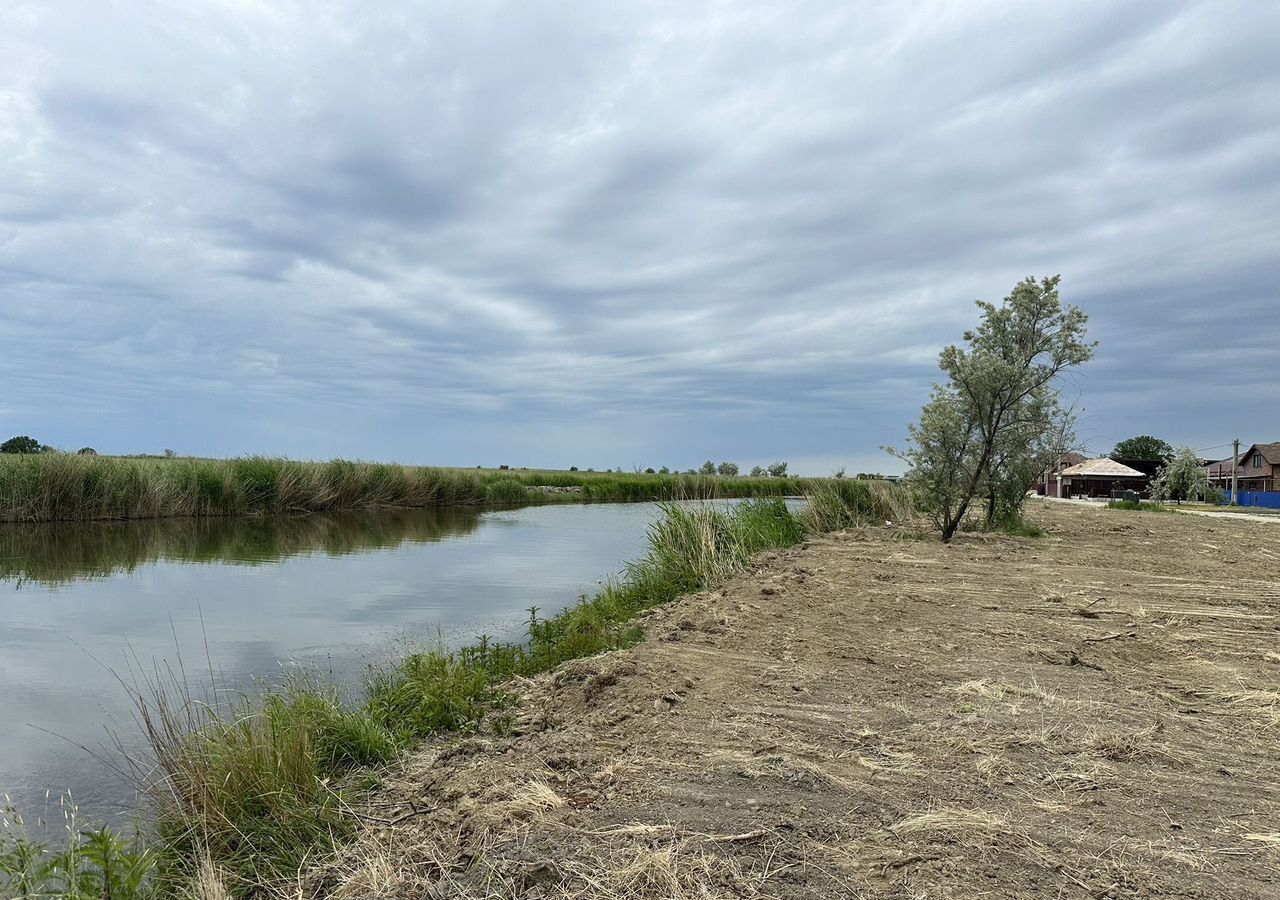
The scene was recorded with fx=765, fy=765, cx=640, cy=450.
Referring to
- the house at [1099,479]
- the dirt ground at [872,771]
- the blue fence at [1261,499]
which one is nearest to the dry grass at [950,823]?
the dirt ground at [872,771]

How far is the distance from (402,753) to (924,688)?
10.3ft

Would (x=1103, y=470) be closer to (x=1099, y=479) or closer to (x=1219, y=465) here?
(x=1099, y=479)

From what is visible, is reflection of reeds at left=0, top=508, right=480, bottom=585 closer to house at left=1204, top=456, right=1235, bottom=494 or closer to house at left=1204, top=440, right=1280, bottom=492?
house at left=1204, top=440, right=1280, bottom=492

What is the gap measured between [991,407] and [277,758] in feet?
39.9

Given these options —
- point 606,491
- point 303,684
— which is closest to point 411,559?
point 303,684

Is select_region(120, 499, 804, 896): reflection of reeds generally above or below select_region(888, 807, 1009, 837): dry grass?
below

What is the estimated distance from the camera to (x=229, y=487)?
2273cm

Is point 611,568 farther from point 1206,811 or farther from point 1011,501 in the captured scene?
point 1206,811

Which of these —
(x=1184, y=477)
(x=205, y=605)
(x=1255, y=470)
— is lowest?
(x=205, y=605)

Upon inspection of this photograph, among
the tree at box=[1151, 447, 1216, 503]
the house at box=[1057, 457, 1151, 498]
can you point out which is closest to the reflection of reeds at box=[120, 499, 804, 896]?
the tree at box=[1151, 447, 1216, 503]

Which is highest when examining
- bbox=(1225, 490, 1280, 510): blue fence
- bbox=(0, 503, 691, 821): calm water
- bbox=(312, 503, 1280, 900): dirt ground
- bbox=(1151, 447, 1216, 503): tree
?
bbox=(1151, 447, 1216, 503): tree

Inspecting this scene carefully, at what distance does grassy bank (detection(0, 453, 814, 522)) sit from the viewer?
60.6ft

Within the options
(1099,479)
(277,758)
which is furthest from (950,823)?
(1099,479)

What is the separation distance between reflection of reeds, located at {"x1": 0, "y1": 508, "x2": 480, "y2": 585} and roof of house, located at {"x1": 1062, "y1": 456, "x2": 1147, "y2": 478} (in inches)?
1718
